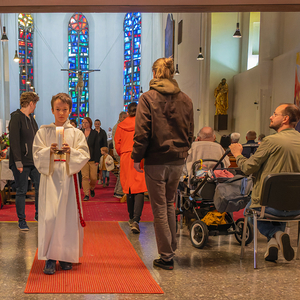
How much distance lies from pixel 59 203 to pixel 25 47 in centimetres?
2272

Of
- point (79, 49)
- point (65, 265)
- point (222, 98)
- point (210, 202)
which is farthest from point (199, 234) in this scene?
point (79, 49)

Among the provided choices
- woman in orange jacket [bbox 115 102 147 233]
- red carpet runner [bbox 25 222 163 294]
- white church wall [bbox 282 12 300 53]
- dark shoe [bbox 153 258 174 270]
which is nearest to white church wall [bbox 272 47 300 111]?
white church wall [bbox 282 12 300 53]

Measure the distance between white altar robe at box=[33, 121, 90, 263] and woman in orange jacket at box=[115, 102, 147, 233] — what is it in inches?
59.7

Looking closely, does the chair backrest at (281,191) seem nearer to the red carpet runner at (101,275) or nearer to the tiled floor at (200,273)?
the tiled floor at (200,273)

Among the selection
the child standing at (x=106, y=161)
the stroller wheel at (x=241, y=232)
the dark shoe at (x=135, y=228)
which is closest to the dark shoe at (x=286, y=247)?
the stroller wheel at (x=241, y=232)

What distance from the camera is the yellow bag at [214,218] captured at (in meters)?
4.12

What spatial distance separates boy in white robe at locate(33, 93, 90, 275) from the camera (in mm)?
3129

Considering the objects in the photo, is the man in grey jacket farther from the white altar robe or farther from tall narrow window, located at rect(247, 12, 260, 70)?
tall narrow window, located at rect(247, 12, 260, 70)

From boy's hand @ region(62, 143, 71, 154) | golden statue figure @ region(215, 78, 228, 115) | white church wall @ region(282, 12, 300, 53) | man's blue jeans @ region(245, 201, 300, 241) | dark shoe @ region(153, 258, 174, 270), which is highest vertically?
white church wall @ region(282, 12, 300, 53)

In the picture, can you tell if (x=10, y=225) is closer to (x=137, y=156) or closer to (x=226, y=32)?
(x=137, y=156)

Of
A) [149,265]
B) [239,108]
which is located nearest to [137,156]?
[149,265]

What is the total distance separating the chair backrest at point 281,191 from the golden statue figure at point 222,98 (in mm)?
11911

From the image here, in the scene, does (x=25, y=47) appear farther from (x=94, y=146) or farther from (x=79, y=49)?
(x=94, y=146)

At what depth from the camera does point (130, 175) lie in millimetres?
4816
